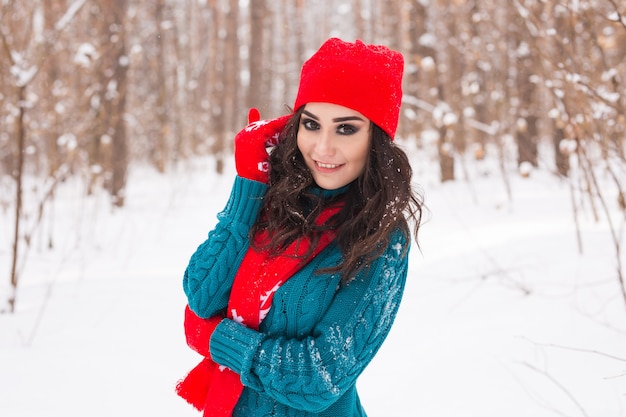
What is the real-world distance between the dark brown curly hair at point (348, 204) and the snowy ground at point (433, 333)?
0.47 m

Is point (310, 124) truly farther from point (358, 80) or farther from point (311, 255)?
point (311, 255)

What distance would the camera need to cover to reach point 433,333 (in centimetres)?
312

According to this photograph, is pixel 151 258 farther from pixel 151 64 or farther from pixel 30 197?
pixel 151 64

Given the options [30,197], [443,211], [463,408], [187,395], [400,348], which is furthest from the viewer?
[30,197]

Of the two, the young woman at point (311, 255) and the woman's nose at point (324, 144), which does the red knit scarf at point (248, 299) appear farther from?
the woman's nose at point (324, 144)

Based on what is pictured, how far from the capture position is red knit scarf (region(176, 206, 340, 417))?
1.30 meters

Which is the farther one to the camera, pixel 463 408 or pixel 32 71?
pixel 32 71

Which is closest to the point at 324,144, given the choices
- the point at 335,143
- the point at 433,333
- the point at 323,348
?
the point at 335,143

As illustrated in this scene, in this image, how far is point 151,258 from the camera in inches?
197

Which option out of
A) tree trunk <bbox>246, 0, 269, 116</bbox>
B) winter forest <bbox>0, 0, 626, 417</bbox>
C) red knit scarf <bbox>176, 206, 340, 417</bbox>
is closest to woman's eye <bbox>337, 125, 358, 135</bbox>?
red knit scarf <bbox>176, 206, 340, 417</bbox>

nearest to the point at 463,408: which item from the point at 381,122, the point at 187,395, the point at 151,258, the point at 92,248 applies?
the point at 187,395

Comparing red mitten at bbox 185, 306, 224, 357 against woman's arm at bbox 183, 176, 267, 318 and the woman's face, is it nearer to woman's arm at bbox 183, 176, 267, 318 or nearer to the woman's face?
woman's arm at bbox 183, 176, 267, 318

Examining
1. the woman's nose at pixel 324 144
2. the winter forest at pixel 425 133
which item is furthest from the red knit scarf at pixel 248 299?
the winter forest at pixel 425 133

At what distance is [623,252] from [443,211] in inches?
119
